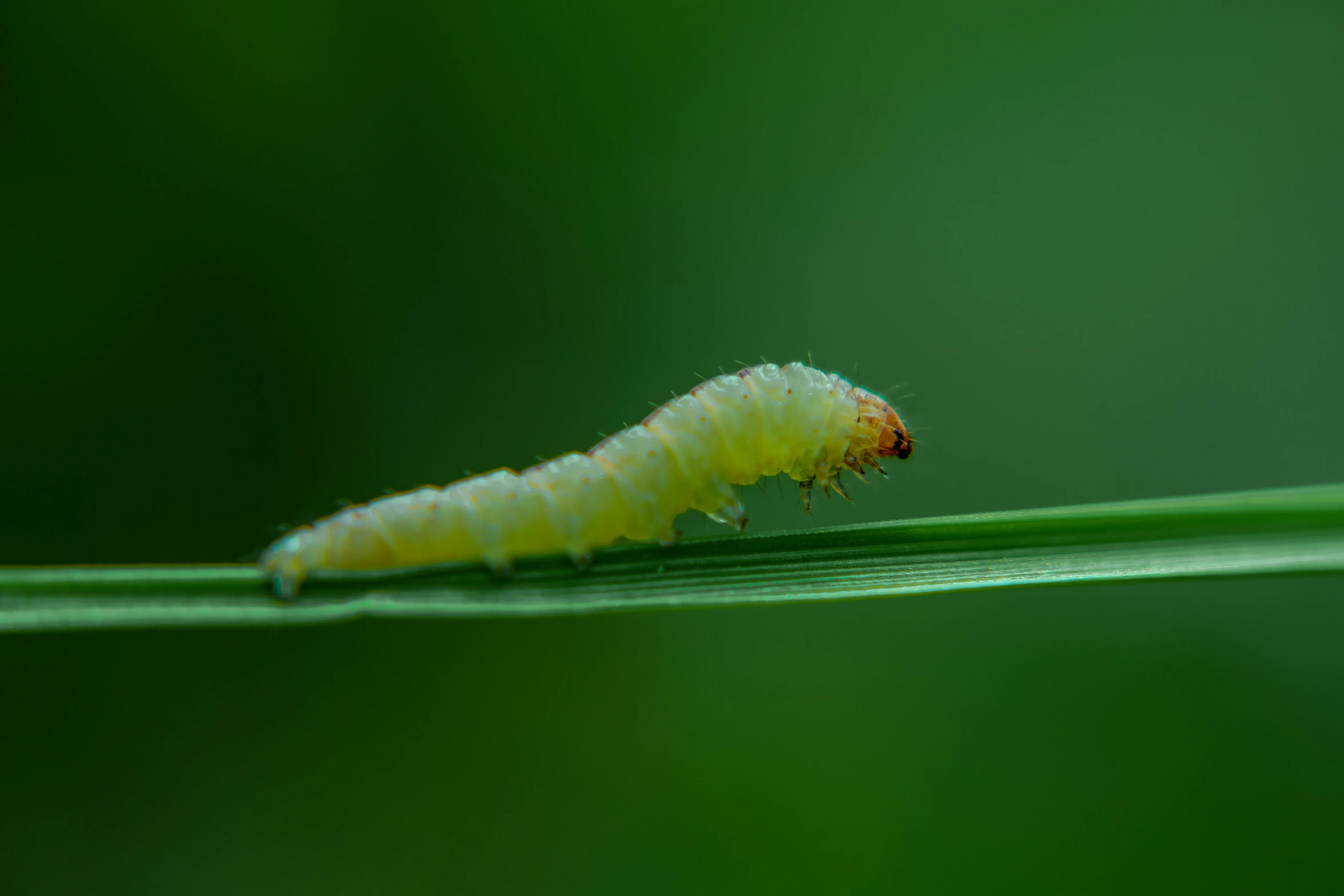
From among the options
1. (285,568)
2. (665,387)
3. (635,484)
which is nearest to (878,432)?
(635,484)

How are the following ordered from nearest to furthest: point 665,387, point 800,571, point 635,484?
point 800,571
point 635,484
point 665,387

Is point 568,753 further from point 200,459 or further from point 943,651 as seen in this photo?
point 200,459

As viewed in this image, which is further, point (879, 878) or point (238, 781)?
point (238, 781)

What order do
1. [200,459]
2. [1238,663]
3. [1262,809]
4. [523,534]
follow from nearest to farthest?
1. [523,534]
2. [1262,809]
3. [1238,663]
4. [200,459]

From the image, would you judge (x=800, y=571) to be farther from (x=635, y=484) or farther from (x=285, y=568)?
(x=285, y=568)

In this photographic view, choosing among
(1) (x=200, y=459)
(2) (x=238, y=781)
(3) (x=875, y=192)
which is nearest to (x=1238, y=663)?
(3) (x=875, y=192)

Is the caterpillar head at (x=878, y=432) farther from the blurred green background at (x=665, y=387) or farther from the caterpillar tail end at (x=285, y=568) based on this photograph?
the blurred green background at (x=665, y=387)
